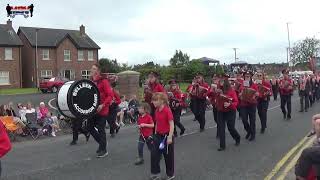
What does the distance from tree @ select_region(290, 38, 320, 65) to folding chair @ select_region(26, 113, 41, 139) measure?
7717 cm

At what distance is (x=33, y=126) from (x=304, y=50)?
261 ft

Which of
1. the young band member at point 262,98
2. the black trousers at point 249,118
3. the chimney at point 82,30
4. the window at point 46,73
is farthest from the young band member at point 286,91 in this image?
the chimney at point 82,30

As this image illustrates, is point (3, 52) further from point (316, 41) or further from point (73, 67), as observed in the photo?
point (316, 41)

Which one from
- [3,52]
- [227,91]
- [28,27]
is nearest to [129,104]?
[227,91]

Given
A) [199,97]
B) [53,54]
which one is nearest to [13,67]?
[53,54]

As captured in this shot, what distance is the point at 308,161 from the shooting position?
6562 mm

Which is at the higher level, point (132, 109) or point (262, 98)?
point (262, 98)

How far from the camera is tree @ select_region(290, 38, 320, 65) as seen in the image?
292ft

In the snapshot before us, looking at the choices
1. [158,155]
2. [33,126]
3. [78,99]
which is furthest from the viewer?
[33,126]

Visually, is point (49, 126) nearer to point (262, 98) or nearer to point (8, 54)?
point (262, 98)

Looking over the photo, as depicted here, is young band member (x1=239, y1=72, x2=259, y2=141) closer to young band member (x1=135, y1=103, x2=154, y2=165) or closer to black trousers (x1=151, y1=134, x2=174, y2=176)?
young band member (x1=135, y1=103, x2=154, y2=165)

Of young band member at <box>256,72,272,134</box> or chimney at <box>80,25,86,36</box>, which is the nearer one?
young band member at <box>256,72,272,134</box>

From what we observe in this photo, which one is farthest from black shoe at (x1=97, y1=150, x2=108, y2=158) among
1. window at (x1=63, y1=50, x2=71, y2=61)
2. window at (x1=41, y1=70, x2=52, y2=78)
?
window at (x1=63, y1=50, x2=71, y2=61)

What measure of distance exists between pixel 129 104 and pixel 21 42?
1437 inches
